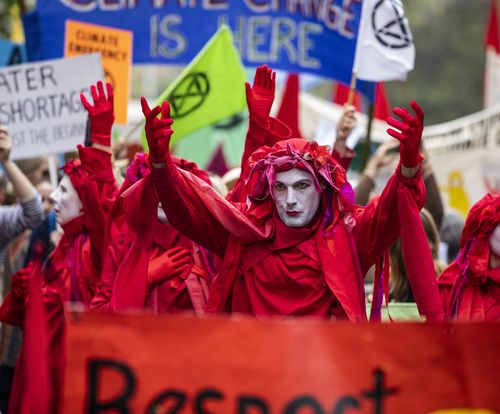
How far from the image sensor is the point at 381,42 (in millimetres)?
7379

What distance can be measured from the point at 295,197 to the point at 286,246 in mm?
210

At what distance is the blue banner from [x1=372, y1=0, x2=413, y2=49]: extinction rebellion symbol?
1060 mm

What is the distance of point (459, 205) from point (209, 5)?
9.79 feet

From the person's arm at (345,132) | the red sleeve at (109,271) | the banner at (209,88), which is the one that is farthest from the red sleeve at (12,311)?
the person's arm at (345,132)

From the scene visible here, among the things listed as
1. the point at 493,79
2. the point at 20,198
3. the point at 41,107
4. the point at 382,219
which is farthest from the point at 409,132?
the point at 493,79

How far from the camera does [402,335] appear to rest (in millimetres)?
3465

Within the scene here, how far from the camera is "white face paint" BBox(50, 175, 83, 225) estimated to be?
6.21 metres

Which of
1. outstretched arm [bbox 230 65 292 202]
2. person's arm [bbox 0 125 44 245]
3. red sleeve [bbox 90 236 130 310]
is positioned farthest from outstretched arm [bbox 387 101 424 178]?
person's arm [bbox 0 125 44 245]

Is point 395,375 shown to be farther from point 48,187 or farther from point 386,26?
point 48,187

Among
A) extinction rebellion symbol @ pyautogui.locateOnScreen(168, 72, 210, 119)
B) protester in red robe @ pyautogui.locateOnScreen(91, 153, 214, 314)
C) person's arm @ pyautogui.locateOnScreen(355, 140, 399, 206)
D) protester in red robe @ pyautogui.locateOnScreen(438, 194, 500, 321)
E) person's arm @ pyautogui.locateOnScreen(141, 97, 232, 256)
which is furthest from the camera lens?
extinction rebellion symbol @ pyautogui.locateOnScreen(168, 72, 210, 119)

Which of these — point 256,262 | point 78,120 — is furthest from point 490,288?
point 78,120

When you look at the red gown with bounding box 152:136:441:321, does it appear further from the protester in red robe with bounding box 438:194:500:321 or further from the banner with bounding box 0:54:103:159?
the banner with bounding box 0:54:103:159

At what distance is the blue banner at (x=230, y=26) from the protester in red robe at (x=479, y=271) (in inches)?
127

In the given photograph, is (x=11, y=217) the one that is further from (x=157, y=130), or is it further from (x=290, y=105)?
(x=290, y=105)
